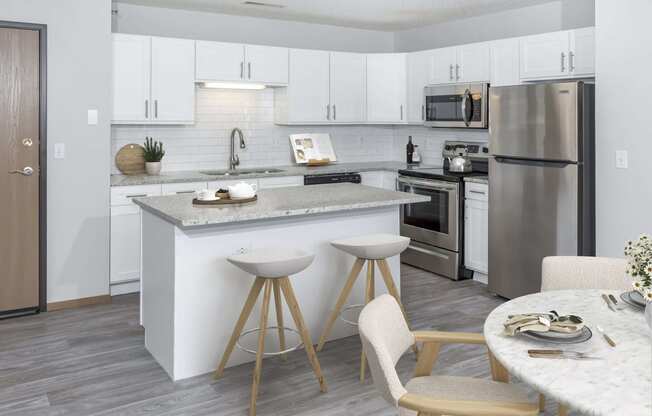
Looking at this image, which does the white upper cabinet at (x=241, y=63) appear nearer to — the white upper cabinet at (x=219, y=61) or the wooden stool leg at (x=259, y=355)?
the white upper cabinet at (x=219, y=61)

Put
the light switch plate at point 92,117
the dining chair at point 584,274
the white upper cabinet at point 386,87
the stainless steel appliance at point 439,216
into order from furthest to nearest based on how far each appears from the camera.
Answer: the white upper cabinet at point 386,87 → the stainless steel appliance at point 439,216 → the light switch plate at point 92,117 → the dining chair at point 584,274

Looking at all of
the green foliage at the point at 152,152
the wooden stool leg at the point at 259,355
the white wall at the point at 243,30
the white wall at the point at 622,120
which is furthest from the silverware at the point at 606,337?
→ the white wall at the point at 243,30

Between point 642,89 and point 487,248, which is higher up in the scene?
point 642,89

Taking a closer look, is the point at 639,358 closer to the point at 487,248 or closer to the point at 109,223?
the point at 487,248

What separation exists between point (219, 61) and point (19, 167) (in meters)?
2.02

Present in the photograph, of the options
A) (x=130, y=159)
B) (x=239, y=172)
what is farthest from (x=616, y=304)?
(x=130, y=159)

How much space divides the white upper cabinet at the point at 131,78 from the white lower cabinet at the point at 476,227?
2.94 m

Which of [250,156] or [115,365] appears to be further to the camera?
[250,156]

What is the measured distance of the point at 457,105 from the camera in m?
5.69

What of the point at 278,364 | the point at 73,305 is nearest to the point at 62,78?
the point at 73,305

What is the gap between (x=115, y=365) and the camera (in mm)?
3543

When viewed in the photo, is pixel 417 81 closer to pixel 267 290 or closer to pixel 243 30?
pixel 243 30

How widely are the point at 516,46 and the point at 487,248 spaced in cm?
174

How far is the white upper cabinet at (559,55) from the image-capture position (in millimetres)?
4520
